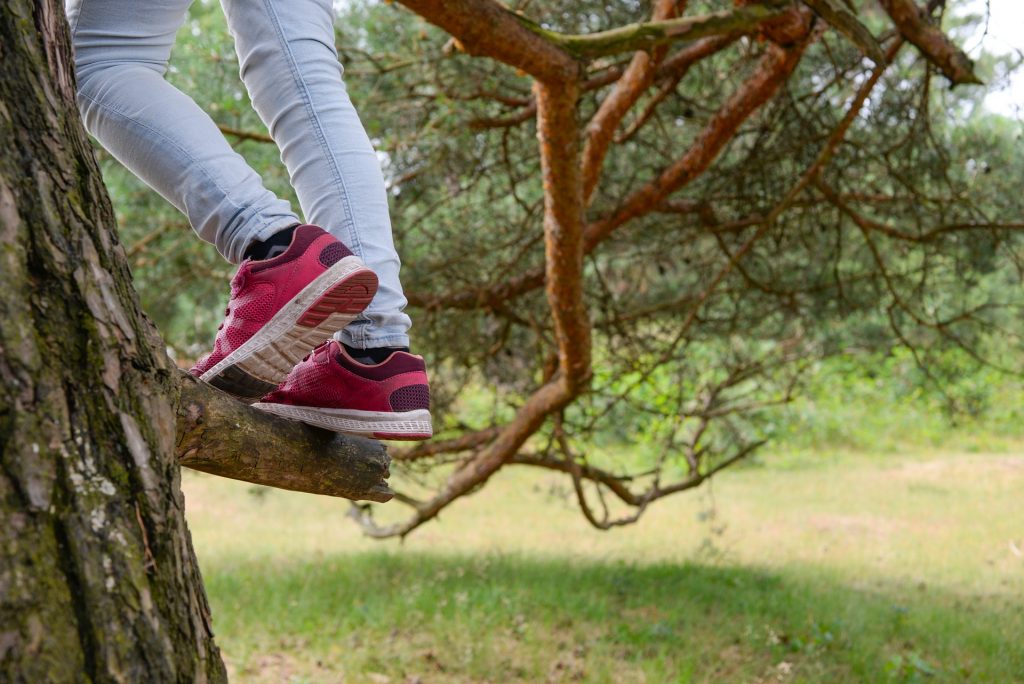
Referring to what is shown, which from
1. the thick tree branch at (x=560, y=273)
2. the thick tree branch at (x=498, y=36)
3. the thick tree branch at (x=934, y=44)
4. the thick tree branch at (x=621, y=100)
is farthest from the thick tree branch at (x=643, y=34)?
the thick tree branch at (x=934, y=44)

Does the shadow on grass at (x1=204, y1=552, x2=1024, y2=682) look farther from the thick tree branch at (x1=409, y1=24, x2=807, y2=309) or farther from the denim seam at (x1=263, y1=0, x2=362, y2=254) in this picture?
the denim seam at (x1=263, y1=0, x2=362, y2=254)

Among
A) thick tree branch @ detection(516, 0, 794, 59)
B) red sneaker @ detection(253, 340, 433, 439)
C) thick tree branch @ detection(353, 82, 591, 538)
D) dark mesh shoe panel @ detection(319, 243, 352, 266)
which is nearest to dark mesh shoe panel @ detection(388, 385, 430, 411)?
red sneaker @ detection(253, 340, 433, 439)

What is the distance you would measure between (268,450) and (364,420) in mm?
144

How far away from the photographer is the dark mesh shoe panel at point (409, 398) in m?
1.38

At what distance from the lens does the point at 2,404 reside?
2.68 feet

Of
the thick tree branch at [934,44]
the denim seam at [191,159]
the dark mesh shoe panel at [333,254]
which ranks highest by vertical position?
the thick tree branch at [934,44]

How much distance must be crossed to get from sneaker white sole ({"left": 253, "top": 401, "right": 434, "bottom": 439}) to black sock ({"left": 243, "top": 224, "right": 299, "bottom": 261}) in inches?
9.0

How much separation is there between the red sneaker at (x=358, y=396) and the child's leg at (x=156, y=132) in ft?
0.69

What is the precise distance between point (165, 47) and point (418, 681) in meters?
3.97

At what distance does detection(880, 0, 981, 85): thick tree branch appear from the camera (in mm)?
3566

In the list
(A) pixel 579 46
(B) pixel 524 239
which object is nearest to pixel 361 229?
(A) pixel 579 46

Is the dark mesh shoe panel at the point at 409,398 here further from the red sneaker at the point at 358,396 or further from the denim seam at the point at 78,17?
the denim seam at the point at 78,17

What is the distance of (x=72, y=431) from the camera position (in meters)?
0.85

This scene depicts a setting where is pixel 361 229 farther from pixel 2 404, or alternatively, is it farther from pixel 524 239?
pixel 524 239
